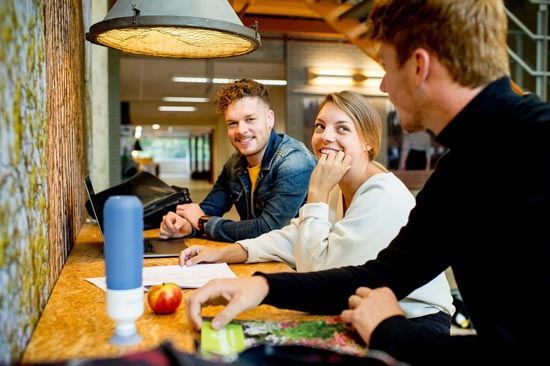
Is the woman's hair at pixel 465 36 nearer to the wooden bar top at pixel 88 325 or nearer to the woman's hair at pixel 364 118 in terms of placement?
the wooden bar top at pixel 88 325

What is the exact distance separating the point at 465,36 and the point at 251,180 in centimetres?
195

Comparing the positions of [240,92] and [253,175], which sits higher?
[240,92]

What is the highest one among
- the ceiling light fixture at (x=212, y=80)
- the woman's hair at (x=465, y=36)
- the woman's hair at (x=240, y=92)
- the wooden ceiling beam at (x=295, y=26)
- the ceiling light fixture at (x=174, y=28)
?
the wooden ceiling beam at (x=295, y=26)

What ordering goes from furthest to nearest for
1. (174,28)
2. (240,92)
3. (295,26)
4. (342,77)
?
(342,77)
(295,26)
(240,92)
(174,28)

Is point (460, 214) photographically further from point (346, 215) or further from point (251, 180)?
point (251, 180)

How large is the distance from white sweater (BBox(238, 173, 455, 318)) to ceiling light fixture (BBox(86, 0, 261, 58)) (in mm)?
664

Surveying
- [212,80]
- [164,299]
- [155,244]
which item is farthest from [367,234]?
[212,80]

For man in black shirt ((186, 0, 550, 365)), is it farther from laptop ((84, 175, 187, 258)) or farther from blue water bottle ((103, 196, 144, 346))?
laptop ((84, 175, 187, 258))

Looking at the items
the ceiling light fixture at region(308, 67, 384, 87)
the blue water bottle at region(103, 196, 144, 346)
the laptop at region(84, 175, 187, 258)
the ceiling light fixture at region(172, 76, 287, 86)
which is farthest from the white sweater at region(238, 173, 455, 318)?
the ceiling light fixture at region(172, 76, 287, 86)

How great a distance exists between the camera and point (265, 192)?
2.70 m

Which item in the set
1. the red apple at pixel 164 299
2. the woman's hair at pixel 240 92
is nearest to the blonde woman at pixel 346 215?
the red apple at pixel 164 299

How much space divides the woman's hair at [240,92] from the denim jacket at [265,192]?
0.24 metres

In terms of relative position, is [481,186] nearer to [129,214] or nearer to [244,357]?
[244,357]

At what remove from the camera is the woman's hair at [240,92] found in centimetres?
286
